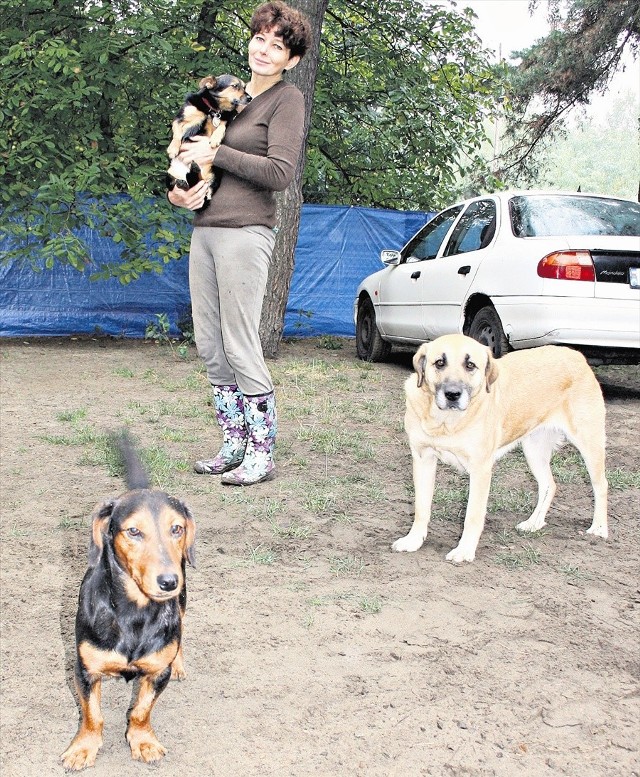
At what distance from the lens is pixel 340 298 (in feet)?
44.2

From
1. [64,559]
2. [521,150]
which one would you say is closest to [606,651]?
[64,559]

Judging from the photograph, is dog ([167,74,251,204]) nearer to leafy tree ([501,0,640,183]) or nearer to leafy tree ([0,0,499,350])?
leafy tree ([0,0,499,350])

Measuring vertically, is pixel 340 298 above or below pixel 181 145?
below

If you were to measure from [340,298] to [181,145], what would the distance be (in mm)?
9002

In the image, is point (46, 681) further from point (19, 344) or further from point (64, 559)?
point (19, 344)

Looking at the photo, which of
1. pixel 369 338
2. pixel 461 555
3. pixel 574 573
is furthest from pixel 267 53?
pixel 369 338

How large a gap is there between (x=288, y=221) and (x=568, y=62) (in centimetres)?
807

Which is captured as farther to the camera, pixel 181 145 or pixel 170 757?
pixel 181 145

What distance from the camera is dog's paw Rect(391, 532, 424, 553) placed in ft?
13.4

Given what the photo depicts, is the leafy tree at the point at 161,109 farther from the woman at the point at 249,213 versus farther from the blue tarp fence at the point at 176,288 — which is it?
the woman at the point at 249,213

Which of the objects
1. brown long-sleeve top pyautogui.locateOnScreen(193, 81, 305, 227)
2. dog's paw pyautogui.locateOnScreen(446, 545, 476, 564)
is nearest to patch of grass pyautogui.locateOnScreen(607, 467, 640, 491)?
dog's paw pyautogui.locateOnScreen(446, 545, 476, 564)

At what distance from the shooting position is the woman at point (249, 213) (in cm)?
443

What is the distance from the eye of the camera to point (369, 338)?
10867 millimetres

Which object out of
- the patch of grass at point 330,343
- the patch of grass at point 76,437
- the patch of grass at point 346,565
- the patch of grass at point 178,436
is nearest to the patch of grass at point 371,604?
the patch of grass at point 346,565
